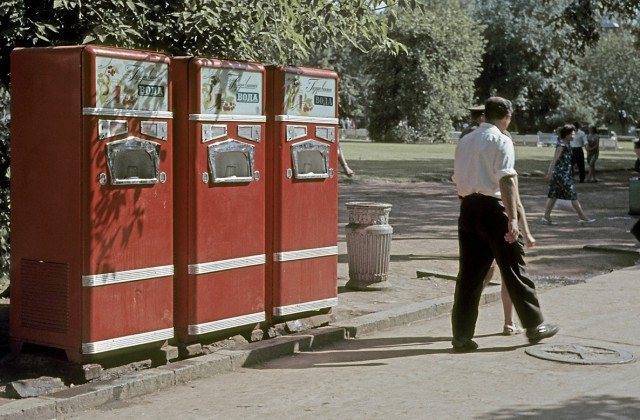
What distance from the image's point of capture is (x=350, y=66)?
80562 mm

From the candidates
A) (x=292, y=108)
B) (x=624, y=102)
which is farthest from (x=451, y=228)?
(x=624, y=102)

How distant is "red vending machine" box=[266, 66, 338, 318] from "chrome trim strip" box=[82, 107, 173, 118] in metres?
1.24

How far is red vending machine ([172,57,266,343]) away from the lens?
7266 mm

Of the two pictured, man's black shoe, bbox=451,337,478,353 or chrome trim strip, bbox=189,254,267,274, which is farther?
man's black shoe, bbox=451,337,478,353

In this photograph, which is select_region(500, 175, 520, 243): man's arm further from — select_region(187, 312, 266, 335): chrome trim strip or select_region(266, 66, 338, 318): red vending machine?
select_region(187, 312, 266, 335): chrome trim strip

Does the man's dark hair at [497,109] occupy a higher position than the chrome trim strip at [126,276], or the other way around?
the man's dark hair at [497,109]

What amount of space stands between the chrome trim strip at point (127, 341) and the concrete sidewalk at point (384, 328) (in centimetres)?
20

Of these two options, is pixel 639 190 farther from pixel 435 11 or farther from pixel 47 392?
pixel 435 11

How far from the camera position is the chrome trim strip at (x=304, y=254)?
26.6ft

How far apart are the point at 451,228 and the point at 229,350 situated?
36.0 ft

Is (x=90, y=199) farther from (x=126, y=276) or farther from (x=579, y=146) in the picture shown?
(x=579, y=146)

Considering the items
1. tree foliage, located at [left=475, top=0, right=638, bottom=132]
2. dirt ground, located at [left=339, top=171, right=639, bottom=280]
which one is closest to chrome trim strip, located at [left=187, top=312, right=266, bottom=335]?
dirt ground, located at [left=339, top=171, right=639, bottom=280]

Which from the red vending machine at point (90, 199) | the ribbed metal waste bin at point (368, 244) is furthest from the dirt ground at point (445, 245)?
the red vending machine at point (90, 199)

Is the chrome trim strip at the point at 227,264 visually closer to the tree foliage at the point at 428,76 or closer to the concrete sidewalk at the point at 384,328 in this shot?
the concrete sidewalk at the point at 384,328
